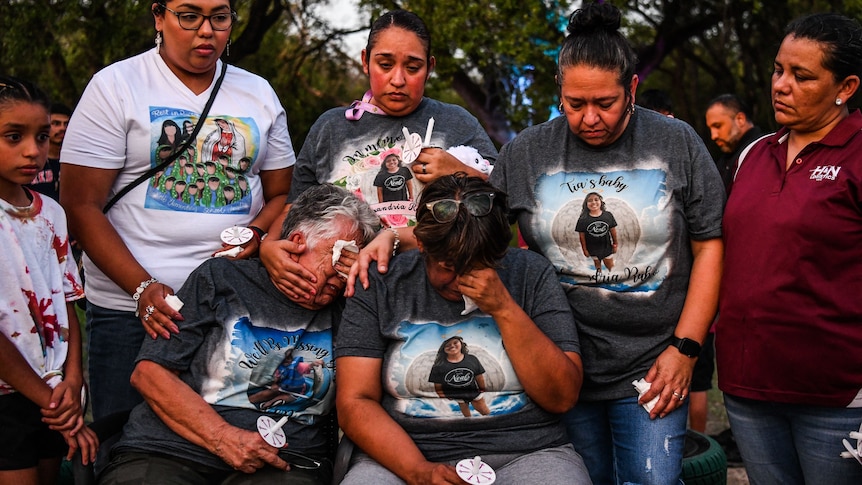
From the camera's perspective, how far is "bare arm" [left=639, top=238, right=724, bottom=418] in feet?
9.38

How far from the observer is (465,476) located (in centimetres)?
257

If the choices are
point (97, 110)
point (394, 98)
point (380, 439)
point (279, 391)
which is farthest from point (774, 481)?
point (97, 110)

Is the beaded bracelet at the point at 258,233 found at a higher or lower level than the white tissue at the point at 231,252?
higher

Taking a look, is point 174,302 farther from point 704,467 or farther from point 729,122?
point 729,122

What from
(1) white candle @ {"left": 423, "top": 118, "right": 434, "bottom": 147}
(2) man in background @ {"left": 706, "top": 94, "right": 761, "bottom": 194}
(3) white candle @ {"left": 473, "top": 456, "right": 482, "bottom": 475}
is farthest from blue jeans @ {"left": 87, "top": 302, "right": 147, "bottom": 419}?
(2) man in background @ {"left": 706, "top": 94, "right": 761, "bottom": 194}

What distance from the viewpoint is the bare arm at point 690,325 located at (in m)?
2.86

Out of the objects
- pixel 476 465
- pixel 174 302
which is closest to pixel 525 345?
pixel 476 465

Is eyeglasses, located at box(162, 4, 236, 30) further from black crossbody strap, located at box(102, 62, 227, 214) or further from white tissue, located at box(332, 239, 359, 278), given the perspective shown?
white tissue, located at box(332, 239, 359, 278)

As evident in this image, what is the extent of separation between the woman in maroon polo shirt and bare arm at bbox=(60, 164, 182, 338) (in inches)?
79.4

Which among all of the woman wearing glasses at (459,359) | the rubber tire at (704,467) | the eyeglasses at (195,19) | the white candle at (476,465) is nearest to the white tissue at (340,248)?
the woman wearing glasses at (459,359)

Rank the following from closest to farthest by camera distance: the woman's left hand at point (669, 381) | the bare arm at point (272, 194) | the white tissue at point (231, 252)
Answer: the woman's left hand at point (669, 381) < the white tissue at point (231, 252) < the bare arm at point (272, 194)

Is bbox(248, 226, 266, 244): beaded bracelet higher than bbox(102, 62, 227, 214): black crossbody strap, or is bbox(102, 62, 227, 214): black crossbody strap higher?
bbox(102, 62, 227, 214): black crossbody strap

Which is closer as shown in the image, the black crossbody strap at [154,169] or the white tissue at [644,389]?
the white tissue at [644,389]

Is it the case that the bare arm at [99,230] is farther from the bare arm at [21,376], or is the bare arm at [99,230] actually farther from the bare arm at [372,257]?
the bare arm at [372,257]
